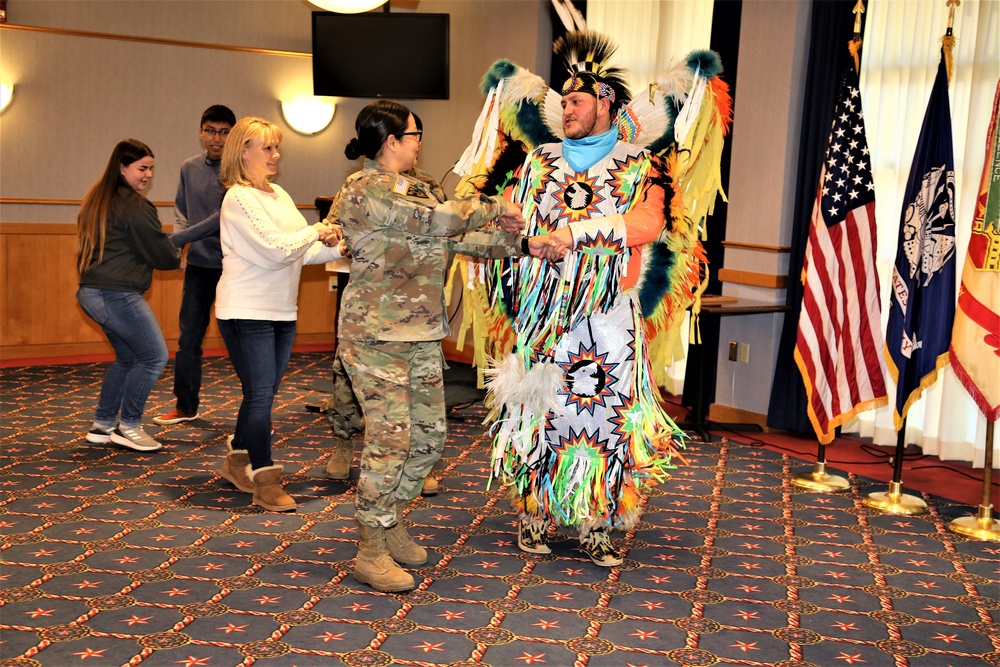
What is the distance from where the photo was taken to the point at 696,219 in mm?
3975

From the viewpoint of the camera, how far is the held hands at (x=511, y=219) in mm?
3395

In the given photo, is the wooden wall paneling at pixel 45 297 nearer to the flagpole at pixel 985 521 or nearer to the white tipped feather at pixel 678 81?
the white tipped feather at pixel 678 81

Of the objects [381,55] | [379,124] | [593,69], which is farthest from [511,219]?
[381,55]

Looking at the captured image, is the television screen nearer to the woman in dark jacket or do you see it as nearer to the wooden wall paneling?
the wooden wall paneling

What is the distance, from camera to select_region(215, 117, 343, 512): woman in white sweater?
388 cm

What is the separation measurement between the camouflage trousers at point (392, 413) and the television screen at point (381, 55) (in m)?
4.51

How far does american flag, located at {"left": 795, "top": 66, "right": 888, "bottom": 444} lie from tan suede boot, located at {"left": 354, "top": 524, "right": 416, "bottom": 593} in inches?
94.1

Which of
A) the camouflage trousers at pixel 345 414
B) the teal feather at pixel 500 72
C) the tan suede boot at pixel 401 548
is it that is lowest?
the tan suede boot at pixel 401 548

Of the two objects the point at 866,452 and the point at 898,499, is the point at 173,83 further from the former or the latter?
the point at 898,499

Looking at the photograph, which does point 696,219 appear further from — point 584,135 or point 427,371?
point 427,371

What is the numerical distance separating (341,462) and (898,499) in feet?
8.21

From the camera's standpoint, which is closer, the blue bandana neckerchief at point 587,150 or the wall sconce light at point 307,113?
the blue bandana neckerchief at point 587,150

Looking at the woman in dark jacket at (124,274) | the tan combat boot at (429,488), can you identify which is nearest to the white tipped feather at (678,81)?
the tan combat boot at (429,488)

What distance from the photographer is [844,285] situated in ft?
16.0
